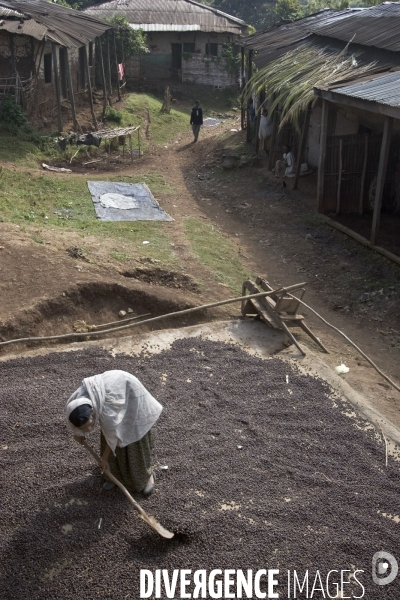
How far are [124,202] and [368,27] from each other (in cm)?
794

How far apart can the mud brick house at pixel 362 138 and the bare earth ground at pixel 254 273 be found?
66 cm

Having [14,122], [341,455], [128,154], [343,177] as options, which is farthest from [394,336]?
[14,122]

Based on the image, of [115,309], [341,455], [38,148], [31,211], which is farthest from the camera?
[38,148]

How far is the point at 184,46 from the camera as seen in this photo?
26984 mm

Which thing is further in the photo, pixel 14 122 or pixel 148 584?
pixel 14 122

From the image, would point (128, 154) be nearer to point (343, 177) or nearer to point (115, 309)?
point (343, 177)

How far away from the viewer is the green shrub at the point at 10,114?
16.3 m

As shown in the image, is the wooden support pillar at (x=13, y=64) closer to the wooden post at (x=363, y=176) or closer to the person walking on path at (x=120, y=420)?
the wooden post at (x=363, y=176)

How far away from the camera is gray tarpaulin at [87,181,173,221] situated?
11.8 meters

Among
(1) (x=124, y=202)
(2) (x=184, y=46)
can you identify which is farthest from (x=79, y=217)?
(2) (x=184, y=46)

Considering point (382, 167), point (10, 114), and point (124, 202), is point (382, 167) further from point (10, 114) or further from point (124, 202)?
point (10, 114)

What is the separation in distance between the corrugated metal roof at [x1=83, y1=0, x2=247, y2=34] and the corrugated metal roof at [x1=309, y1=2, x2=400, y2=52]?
978 cm

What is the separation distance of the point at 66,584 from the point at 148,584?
1.83 feet

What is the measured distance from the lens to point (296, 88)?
1253 cm
